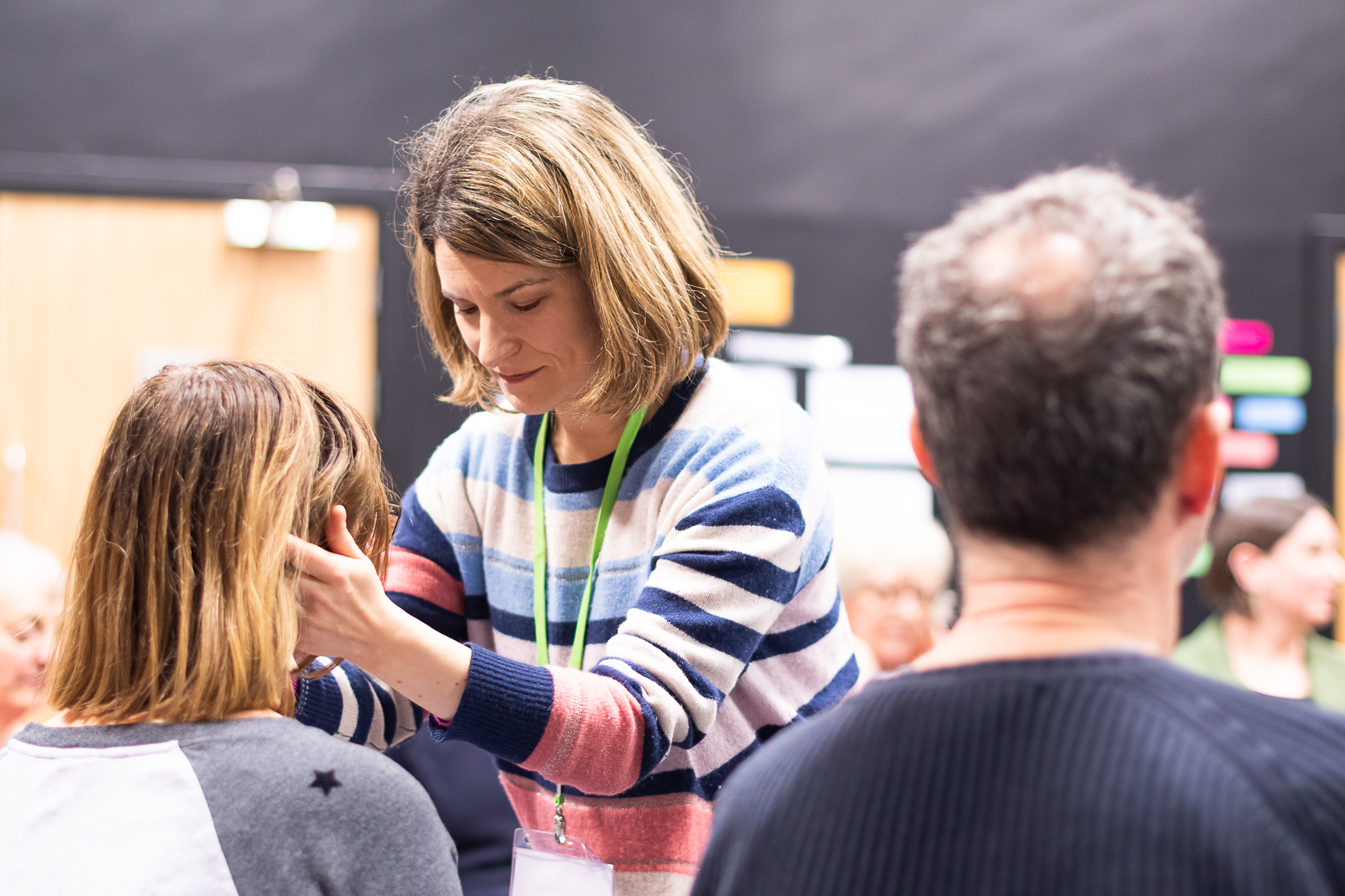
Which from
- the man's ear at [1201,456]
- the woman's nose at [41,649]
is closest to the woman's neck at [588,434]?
the man's ear at [1201,456]

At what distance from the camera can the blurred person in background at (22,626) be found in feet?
7.06

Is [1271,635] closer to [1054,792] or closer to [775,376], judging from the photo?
[775,376]

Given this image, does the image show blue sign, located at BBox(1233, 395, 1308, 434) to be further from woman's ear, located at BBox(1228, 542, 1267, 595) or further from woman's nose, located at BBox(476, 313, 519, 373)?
woman's nose, located at BBox(476, 313, 519, 373)

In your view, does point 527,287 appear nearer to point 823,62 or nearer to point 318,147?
point 318,147

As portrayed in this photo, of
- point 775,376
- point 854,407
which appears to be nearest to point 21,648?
point 775,376

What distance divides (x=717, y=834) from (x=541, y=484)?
0.77m

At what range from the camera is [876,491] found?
4078 millimetres

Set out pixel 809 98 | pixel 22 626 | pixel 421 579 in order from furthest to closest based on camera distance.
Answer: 1. pixel 809 98
2. pixel 22 626
3. pixel 421 579

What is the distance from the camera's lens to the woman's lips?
4.48 feet

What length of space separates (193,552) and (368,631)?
18cm

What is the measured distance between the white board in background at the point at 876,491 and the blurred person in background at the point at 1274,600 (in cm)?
94

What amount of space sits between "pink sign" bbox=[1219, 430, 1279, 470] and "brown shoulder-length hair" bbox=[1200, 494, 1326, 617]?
0.69 meters

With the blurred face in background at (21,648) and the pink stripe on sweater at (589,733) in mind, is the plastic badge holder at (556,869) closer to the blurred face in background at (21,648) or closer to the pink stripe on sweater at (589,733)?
the pink stripe on sweater at (589,733)

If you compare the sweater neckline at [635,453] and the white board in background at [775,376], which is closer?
the sweater neckline at [635,453]
